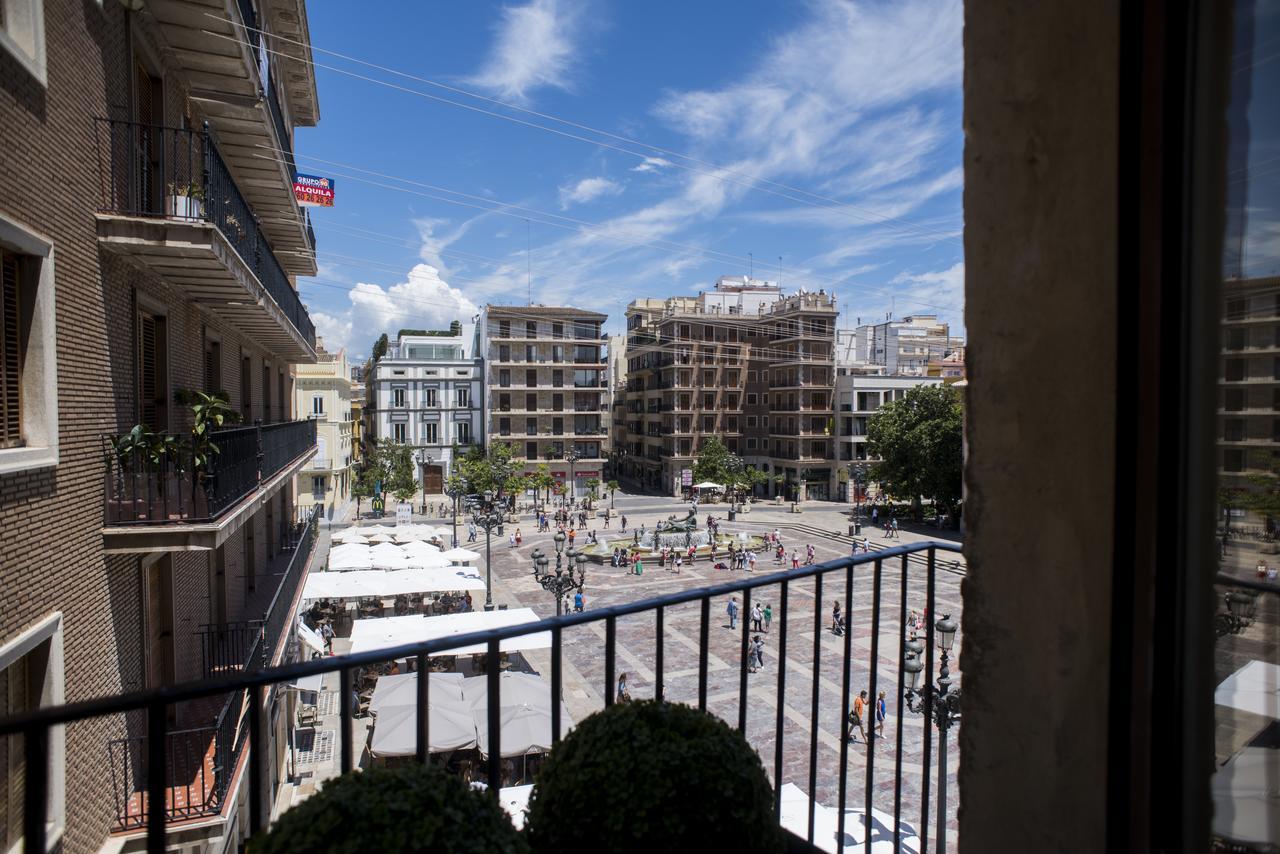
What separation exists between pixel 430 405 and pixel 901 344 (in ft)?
149

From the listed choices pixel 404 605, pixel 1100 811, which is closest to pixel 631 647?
pixel 404 605

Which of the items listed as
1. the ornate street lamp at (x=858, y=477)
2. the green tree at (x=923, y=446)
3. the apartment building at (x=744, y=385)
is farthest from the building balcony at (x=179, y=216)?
the ornate street lamp at (x=858, y=477)

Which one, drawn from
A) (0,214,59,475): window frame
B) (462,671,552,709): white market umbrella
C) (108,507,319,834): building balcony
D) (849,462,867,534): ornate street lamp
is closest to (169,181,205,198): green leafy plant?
(0,214,59,475): window frame

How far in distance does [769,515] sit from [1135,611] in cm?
4531

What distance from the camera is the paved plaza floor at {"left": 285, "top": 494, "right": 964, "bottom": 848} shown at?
13.4m

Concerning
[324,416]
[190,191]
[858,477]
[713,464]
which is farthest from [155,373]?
[858,477]

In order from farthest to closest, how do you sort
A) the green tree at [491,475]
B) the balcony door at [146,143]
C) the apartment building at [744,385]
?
the apartment building at [744,385] < the green tree at [491,475] < the balcony door at [146,143]

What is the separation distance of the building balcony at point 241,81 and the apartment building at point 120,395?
4cm

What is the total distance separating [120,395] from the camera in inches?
282

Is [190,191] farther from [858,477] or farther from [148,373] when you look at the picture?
[858,477]

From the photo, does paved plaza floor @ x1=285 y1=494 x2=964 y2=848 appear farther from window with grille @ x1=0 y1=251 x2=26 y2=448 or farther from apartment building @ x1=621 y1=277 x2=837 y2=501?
apartment building @ x1=621 y1=277 x2=837 y2=501

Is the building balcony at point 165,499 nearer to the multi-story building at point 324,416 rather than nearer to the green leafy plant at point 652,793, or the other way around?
the green leafy plant at point 652,793

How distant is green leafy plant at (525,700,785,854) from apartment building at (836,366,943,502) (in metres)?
51.8

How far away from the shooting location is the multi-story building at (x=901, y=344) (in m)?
64.9
